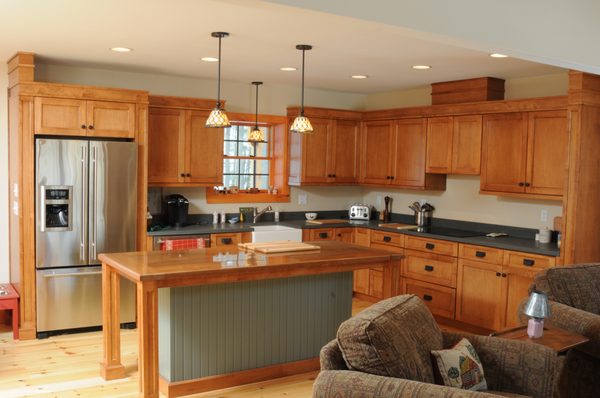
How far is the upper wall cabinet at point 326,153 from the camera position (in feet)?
22.6

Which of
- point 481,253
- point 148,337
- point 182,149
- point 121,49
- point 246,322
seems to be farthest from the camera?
point 182,149

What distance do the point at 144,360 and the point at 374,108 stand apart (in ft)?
15.6

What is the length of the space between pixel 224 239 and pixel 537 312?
354cm

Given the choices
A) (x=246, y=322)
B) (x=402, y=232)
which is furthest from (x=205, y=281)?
(x=402, y=232)

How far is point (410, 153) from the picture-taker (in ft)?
21.8

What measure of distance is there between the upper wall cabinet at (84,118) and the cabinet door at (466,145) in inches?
122

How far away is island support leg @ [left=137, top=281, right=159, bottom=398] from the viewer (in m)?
3.58

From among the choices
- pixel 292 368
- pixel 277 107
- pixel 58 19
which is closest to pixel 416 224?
pixel 277 107

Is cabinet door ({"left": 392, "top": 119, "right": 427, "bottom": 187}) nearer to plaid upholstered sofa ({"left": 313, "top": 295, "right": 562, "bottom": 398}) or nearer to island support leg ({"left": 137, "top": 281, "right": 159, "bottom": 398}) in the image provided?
plaid upholstered sofa ({"left": 313, "top": 295, "right": 562, "bottom": 398})

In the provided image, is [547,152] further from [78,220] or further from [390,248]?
[78,220]

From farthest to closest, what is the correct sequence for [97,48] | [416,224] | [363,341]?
[416,224]
[97,48]
[363,341]

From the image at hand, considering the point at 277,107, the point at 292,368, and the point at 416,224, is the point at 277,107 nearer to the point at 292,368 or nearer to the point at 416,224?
the point at 416,224

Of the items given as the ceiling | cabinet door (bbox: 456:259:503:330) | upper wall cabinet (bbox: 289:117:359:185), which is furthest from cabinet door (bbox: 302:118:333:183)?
cabinet door (bbox: 456:259:503:330)

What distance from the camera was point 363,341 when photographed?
2.48 meters
